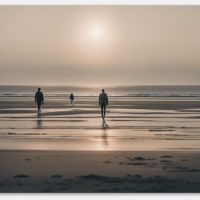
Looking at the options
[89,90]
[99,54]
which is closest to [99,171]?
[99,54]

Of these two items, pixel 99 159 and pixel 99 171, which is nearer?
pixel 99 171

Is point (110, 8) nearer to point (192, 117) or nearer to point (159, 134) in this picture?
point (159, 134)

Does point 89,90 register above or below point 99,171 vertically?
above

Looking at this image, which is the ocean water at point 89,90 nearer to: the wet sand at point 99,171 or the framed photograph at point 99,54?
the framed photograph at point 99,54

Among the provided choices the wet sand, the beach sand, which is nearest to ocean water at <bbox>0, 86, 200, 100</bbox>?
the beach sand

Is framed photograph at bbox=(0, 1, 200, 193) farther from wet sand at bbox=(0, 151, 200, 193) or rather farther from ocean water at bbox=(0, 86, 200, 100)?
ocean water at bbox=(0, 86, 200, 100)

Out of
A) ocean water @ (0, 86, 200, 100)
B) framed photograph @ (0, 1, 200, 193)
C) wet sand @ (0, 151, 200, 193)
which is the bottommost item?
wet sand @ (0, 151, 200, 193)

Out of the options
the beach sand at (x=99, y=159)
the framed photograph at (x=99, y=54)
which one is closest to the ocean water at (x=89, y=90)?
the framed photograph at (x=99, y=54)

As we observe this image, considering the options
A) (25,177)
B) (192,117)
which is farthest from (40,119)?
(25,177)

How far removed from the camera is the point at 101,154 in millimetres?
9359

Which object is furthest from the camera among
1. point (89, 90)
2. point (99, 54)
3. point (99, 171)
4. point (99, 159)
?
point (89, 90)

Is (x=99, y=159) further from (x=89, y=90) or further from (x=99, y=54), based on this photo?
(x=89, y=90)

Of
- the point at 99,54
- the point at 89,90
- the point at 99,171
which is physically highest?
→ the point at 99,54

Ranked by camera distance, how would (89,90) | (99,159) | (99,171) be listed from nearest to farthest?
(99,171) < (99,159) < (89,90)
